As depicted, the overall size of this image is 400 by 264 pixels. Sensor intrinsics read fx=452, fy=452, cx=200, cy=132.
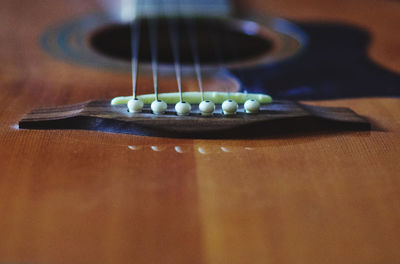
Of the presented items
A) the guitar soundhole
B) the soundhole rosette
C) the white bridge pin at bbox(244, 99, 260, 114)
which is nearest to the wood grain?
the white bridge pin at bbox(244, 99, 260, 114)

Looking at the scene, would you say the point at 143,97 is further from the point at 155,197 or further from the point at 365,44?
the point at 365,44

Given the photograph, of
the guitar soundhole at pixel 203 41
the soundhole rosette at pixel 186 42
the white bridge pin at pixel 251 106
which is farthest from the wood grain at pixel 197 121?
the guitar soundhole at pixel 203 41

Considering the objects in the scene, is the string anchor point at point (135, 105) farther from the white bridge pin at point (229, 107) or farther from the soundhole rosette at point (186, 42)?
the soundhole rosette at point (186, 42)

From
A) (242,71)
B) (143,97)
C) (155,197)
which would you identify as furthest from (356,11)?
(155,197)

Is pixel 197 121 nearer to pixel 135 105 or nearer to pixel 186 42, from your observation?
pixel 135 105

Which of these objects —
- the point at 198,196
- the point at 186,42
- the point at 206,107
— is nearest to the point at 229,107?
the point at 206,107

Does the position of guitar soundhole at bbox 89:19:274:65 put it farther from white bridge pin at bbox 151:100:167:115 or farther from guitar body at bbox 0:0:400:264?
white bridge pin at bbox 151:100:167:115
